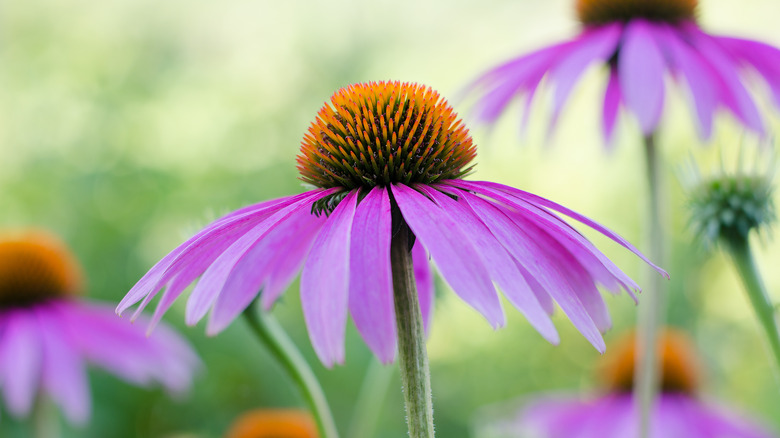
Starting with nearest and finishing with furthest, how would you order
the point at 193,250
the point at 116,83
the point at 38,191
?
1. the point at 193,250
2. the point at 38,191
3. the point at 116,83

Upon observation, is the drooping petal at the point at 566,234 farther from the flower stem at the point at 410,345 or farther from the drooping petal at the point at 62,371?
the drooping petal at the point at 62,371

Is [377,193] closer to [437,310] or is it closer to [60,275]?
[437,310]

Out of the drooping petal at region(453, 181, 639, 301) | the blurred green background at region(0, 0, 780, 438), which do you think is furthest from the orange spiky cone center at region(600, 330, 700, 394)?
the drooping petal at region(453, 181, 639, 301)

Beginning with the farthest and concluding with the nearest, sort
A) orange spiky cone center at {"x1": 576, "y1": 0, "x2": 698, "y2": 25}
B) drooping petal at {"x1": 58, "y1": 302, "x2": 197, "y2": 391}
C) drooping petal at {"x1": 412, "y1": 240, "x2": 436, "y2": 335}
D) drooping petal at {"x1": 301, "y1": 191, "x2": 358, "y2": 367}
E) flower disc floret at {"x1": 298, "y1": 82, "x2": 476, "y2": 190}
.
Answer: drooping petal at {"x1": 58, "y1": 302, "x2": 197, "y2": 391}, orange spiky cone center at {"x1": 576, "y1": 0, "x2": 698, "y2": 25}, drooping petal at {"x1": 412, "y1": 240, "x2": 436, "y2": 335}, flower disc floret at {"x1": 298, "y1": 82, "x2": 476, "y2": 190}, drooping petal at {"x1": 301, "y1": 191, "x2": 358, "y2": 367}

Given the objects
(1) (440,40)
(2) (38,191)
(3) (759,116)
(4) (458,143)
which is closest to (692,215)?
(3) (759,116)

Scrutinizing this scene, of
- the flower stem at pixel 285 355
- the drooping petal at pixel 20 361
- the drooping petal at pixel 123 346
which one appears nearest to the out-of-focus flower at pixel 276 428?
the drooping petal at pixel 123 346

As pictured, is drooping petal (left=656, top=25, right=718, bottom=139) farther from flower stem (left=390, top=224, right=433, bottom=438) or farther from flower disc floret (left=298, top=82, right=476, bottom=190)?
flower stem (left=390, top=224, right=433, bottom=438)
